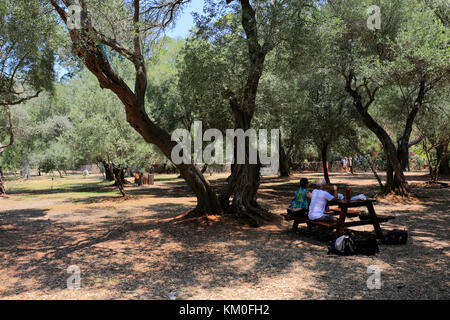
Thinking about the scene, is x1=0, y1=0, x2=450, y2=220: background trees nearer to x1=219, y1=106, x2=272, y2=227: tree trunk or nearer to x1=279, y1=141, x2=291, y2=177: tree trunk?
x1=219, y1=106, x2=272, y2=227: tree trunk

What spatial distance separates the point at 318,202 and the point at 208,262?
252 cm

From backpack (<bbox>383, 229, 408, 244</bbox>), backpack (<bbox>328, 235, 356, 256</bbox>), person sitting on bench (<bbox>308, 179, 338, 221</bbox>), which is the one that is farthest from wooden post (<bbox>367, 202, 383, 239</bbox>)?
backpack (<bbox>328, 235, 356, 256</bbox>)

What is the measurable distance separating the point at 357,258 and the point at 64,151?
95.8 feet

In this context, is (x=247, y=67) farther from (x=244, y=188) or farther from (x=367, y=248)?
(x=367, y=248)

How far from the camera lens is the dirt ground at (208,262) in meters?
4.19

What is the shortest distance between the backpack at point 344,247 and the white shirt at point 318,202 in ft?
2.88

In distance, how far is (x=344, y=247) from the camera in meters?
5.59

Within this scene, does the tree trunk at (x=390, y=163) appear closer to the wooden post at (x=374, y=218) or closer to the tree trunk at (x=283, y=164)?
the wooden post at (x=374, y=218)

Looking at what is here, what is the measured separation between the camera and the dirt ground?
165 inches

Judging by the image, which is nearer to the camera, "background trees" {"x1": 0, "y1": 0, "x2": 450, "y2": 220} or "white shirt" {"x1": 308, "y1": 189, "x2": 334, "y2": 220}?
"white shirt" {"x1": 308, "y1": 189, "x2": 334, "y2": 220}

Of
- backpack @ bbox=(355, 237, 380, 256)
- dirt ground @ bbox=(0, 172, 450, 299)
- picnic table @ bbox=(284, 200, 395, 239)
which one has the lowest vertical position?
dirt ground @ bbox=(0, 172, 450, 299)

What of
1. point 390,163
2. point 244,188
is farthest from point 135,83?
point 390,163

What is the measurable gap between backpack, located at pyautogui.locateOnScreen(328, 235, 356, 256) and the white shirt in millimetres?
879

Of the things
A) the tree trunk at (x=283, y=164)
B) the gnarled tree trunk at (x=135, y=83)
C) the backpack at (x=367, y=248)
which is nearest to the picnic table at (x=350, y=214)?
the backpack at (x=367, y=248)
